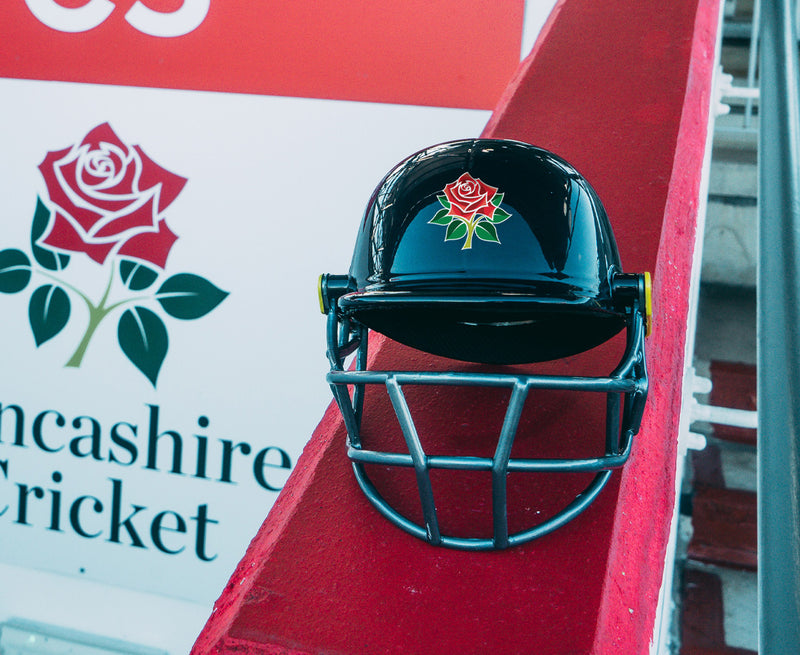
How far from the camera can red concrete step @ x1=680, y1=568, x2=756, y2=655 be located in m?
1.38

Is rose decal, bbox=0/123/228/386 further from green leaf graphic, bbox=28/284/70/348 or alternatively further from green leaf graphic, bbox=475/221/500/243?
green leaf graphic, bbox=475/221/500/243

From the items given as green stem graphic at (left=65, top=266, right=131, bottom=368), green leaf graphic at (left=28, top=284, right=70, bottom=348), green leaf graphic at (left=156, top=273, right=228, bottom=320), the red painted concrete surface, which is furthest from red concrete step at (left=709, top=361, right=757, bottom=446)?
green leaf graphic at (left=28, top=284, right=70, bottom=348)

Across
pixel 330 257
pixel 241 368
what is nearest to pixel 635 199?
pixel 330 257

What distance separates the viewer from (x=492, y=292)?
0.63m

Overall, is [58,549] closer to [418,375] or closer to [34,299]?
[34,299]

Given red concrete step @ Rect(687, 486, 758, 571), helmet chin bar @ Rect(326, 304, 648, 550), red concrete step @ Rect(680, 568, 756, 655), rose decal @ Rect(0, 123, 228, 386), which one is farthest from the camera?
rose decal @ Rect(0, 123, 228, 386)

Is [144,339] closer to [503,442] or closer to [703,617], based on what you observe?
[503,442]

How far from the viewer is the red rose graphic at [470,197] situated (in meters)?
0.67

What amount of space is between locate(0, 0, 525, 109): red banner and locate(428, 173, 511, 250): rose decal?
31.6 inches

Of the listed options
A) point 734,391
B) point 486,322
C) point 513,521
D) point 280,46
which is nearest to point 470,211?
point 486,322

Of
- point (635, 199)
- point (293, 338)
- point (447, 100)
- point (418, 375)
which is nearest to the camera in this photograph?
point (418, 375)

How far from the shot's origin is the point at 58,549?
1.70m

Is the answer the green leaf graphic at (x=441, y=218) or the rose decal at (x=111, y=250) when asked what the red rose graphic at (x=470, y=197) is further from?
the rose decal at (x=111, y=250)

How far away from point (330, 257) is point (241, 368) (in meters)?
0.32
